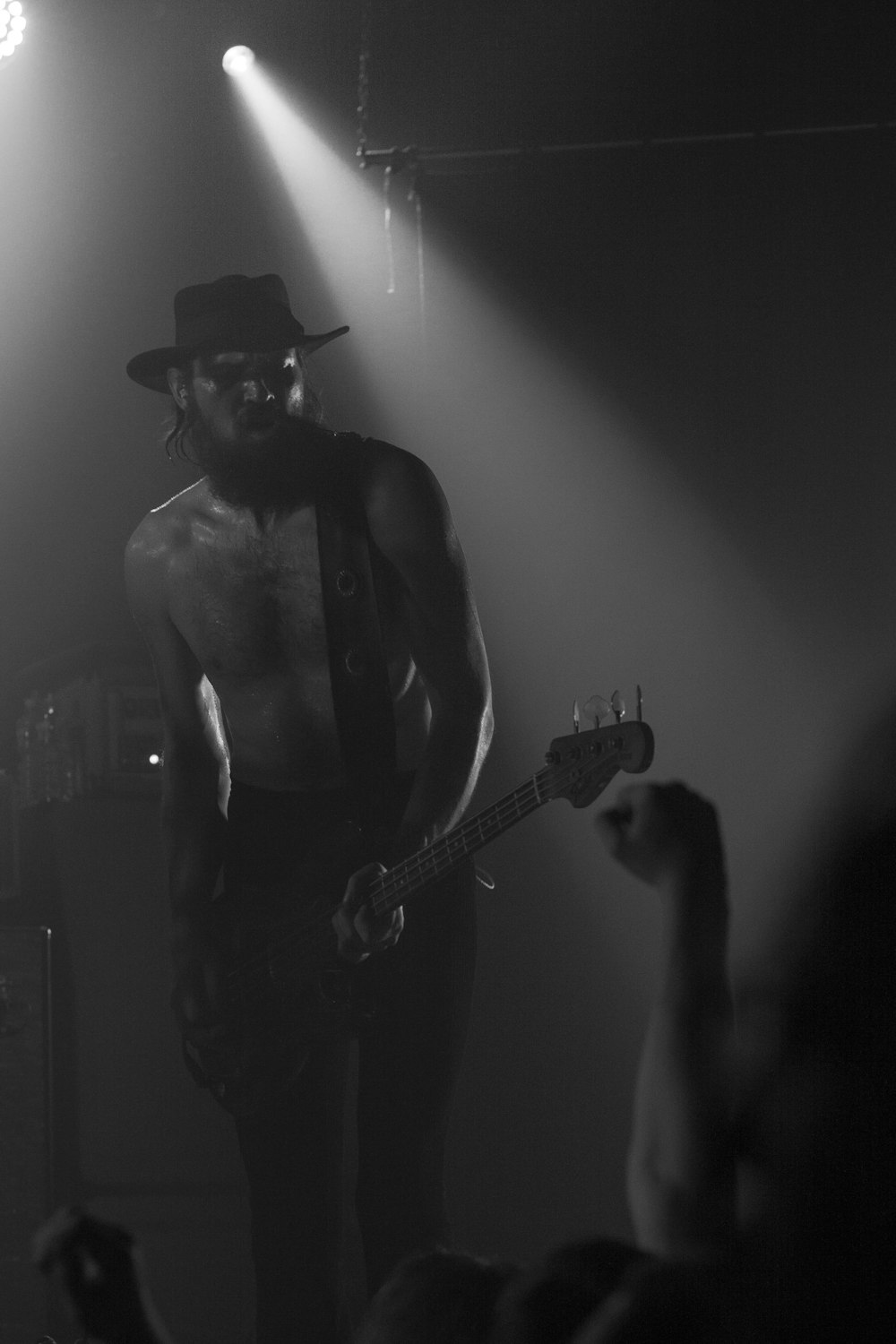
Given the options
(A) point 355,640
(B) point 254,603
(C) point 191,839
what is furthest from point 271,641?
(C) point 191,839

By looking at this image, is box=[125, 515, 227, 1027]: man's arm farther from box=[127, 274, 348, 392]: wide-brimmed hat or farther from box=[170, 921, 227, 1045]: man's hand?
box=[127, 274, 348, 392]: wide-brimmed hat

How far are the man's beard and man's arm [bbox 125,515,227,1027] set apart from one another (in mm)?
195

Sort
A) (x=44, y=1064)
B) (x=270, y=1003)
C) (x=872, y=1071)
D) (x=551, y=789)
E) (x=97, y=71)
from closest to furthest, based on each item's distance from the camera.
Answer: (x=872, y=1071), (x=551, y=789), (x=270, y=1003), (x=44, y=1064), (x=97, y=71)

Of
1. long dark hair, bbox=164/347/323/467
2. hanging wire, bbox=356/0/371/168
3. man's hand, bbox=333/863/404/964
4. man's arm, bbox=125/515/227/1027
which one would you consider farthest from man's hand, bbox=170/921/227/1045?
hanging wire, bbox=356/0/371/168

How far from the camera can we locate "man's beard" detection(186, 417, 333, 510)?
3223 mm

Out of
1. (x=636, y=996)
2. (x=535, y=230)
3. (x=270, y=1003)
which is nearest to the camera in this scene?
(x=270, y=1003)

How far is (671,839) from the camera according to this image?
1.06 meters

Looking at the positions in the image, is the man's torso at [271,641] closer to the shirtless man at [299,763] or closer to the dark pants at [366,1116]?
the shirtless man at [299,763]

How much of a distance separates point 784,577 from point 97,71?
2.57 metres

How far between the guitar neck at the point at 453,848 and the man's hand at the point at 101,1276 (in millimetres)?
1858

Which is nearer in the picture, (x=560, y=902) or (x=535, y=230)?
(x=560, y=902)

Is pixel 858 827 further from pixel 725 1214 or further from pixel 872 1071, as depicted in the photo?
pixel 725 1214

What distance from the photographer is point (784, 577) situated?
4125 millimetres

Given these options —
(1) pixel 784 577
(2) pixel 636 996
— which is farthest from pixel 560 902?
(1) pixel 784 577
